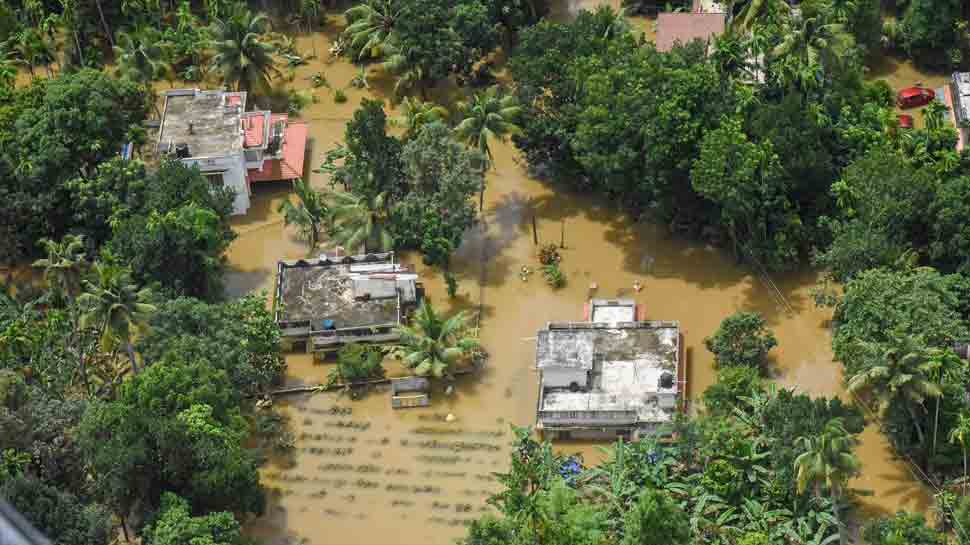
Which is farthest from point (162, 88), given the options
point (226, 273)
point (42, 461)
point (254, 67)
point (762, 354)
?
point (762, 354)

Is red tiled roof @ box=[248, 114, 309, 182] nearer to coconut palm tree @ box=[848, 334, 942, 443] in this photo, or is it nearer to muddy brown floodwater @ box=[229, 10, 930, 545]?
muddy brown floodwater @ box=[229, 10, 930, 545]

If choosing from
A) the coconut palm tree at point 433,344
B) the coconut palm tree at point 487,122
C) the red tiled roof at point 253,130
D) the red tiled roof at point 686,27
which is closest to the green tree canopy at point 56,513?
the coconut palm tree at point 433,344

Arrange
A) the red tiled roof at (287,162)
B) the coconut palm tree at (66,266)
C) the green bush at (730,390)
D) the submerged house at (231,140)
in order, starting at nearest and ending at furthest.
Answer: the green bush at (730,390)
the coconut palm tree at (66,266)
the submerged house at (231,140)
the red tiled roof at (287,162)

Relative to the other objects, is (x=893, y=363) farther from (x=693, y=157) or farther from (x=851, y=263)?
(x=693, y=157)

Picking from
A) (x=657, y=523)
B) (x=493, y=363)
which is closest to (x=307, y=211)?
(x=493, y=363)

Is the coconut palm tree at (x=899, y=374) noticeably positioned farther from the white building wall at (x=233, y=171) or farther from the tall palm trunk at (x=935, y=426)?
the white building wall at (x=233, y=171)
